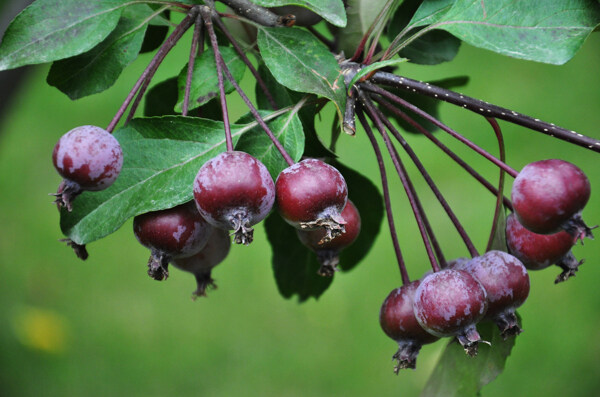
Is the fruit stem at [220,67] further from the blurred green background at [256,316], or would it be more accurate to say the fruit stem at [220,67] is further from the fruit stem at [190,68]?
the blurred green background at [256,316]

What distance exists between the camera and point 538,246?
0.90 meters

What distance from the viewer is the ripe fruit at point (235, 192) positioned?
0.73 meters

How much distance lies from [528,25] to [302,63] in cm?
31

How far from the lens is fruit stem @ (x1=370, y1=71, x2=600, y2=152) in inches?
30.5

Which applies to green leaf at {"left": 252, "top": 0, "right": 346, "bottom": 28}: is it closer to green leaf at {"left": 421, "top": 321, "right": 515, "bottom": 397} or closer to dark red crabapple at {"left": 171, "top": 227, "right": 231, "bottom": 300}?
dark red crabapple at {"left": 171, "top": 227, "right": 231, "bottom": 300}

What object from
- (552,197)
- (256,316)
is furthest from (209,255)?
(256,316)

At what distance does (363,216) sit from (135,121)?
1.64ft

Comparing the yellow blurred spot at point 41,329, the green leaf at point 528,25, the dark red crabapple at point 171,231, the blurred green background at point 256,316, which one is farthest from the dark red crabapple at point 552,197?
the yellow blurred spot at point 41,329

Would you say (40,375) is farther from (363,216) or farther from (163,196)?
(163,196)

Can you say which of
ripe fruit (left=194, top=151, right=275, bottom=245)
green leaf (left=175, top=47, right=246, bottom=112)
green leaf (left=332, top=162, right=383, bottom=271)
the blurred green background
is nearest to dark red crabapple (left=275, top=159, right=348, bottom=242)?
ripe fruit (left=194, top=151, right=275, bottom=245)

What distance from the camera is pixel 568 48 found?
0.85 metres

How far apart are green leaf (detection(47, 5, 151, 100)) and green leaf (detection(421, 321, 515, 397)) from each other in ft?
2.20

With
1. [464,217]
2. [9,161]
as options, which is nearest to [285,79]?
[464,217]

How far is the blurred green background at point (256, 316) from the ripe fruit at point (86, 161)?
6.81 feet
